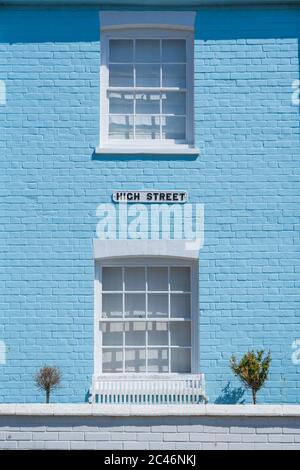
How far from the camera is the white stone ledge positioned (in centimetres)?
919

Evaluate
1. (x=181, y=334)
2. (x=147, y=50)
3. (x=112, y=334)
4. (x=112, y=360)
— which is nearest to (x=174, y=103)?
(x=147, y=50)

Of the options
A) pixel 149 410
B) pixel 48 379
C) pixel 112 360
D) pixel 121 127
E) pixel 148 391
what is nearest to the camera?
pixel 149 410

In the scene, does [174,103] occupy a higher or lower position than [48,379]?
higher

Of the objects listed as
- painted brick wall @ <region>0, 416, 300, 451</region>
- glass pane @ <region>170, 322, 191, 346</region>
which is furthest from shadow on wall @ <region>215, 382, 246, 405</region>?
painted brick wall @ <region>0, 416, 300, 451</region>

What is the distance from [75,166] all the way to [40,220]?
943mm

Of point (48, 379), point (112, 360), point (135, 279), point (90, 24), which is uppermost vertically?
point (90, 24)

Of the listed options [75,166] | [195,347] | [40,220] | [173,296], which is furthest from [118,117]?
[195,347]

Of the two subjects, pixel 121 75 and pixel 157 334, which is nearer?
pixel 157 334

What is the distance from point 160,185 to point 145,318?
1.95m

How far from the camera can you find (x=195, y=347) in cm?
1218

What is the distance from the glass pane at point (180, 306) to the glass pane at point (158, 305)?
0.11 metres

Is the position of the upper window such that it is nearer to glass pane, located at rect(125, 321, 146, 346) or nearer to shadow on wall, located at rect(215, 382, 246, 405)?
glass pane, located at rect(125, 321, 146, 346)

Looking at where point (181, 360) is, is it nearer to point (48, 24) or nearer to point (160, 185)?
point (160, 185)

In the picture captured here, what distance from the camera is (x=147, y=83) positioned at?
12.8 meters
